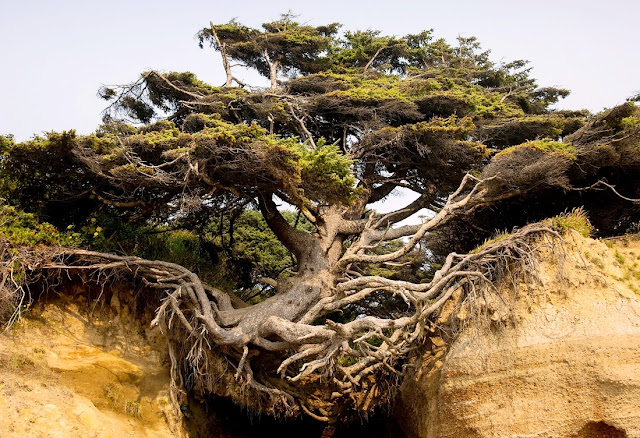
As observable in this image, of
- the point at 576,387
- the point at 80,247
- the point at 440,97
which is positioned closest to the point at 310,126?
the point at 440,97

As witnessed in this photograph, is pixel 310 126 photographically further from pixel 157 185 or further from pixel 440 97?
pixel 157 185

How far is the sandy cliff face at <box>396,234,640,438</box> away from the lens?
862cm

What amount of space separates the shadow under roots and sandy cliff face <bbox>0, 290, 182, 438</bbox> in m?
1.22

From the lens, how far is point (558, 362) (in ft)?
29.5

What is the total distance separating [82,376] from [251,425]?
193 inches

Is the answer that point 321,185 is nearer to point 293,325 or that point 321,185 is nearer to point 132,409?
point 293,325

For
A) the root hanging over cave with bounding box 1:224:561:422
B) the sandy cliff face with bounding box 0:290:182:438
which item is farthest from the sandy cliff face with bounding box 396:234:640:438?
the sandy cliff face with bounding box 0:290:182:438

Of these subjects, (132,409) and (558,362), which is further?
(132,409)

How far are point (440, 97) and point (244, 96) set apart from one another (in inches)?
192

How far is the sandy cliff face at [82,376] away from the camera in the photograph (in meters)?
8.86

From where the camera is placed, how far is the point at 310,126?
48.7ft

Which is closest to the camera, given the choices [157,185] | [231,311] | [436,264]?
[157,185]

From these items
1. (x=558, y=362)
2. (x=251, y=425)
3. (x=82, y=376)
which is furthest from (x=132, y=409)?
(x=558, y=362)

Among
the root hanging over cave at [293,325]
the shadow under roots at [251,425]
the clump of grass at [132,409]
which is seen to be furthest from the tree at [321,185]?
the clump of grass at [132,409]
